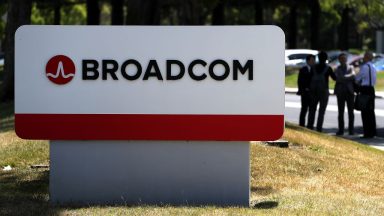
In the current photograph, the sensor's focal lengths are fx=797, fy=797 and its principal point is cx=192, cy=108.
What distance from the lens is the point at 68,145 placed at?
24.2ft

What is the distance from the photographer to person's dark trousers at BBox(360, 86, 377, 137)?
615 inches

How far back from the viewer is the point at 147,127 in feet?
23.9

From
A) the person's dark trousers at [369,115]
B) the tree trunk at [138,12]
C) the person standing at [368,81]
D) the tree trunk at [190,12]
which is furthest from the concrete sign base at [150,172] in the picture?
the tree trunk at [190,12]

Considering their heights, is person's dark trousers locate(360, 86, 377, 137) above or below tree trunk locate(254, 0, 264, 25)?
below

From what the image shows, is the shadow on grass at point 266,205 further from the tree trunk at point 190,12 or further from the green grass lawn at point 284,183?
the tree trunk at point 190,12

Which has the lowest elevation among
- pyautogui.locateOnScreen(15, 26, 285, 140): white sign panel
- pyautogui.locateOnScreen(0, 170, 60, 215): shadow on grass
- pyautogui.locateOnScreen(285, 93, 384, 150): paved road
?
pyautogui.locateOnScreen(285, 93, 384, 150): paved road

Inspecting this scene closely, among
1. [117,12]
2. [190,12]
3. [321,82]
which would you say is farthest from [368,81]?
[117,12]

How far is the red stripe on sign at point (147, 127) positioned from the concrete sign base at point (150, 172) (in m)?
0.10

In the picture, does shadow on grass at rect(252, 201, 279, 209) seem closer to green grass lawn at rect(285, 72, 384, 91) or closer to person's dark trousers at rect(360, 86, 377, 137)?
person's dark trousers at rect(360, 86, 377, 137)

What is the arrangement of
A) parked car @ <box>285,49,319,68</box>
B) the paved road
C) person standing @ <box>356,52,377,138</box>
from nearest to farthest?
person standing @ <box>356,52,377,138</box> < the paved road < parked car @ <box>285,49,319,68</box>

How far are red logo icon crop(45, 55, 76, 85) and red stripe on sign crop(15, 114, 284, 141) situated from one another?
1.09ft

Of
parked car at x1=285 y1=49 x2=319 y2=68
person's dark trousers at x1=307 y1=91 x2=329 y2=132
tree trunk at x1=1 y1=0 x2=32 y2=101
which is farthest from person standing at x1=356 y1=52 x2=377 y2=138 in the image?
parked car at x1=285 y1=49 x2=319 y2=68

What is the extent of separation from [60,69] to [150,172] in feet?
4.13

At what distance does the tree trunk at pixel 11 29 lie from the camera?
795 inches
